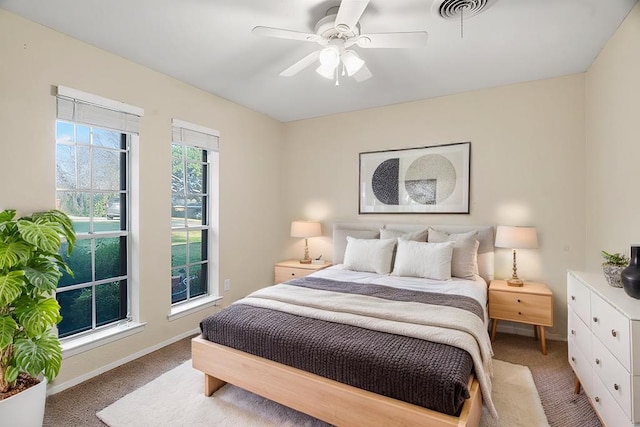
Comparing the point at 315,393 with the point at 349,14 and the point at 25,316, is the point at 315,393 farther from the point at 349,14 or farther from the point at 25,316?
the point at 349,14

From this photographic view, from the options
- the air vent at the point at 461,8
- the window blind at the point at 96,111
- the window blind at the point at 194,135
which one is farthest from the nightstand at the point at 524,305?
the window blind at the point at 96,111

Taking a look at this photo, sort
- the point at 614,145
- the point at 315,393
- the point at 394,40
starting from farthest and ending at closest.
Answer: the point at 614,145 → the point at 394,40 → the point at 315,393

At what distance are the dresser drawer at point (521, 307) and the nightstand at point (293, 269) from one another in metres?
1.89

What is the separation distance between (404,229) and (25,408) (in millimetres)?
3279

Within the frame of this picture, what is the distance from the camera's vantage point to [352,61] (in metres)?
2.12

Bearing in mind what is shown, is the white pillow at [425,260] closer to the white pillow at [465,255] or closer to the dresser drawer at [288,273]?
the white pillow at [465,255]

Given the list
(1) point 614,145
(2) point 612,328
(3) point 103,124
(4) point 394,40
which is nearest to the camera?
(2) point 612,328

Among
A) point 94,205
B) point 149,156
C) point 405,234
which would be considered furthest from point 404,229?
point 94,205

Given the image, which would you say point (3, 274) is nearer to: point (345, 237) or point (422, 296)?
point (422, 296)

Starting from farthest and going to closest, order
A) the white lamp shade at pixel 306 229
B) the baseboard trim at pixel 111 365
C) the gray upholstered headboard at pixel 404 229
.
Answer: the white lamp shade at pixel 306 229 < the gray upholstered headboard at pixel 404 229 < the baseboard trim at pixel 111 365

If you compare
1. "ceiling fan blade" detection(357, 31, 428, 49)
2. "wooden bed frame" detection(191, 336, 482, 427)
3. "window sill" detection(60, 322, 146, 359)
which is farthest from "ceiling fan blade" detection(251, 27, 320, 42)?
"window sill" detection(60, 322, 146, 359)

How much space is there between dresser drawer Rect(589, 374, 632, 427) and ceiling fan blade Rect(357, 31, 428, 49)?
215cm

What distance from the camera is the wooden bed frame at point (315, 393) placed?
141 cm

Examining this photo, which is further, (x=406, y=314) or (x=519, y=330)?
(x=519, y=330)
